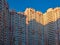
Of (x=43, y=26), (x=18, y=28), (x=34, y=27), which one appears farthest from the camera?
(x=43, y=26)

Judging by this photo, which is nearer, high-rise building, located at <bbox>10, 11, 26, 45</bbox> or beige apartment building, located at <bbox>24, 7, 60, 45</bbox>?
high-rise building, located at <bbox>10, 11, 26, 45</bbox>

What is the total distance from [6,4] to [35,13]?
9.56 feet

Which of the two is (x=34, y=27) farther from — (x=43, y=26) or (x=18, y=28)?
(x=18, y=28)

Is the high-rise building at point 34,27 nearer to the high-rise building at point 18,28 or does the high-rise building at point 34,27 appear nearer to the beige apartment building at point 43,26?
the beige apartment building at point 43,26

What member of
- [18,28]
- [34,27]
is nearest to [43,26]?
[34,27]

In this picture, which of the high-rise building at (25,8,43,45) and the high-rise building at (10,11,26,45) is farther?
the high-rise building at (25,8,43,45)

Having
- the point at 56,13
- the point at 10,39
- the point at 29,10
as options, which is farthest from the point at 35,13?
the point at 10,39

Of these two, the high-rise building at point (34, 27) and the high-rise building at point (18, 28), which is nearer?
the high-rise building at point (18, 28)

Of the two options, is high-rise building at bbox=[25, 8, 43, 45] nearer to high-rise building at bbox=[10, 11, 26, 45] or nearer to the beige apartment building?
the beige apartment building

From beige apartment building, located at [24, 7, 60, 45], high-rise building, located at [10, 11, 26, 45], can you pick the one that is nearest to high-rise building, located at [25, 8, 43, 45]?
beige apartment building, located at [24, 7, 60, 45]

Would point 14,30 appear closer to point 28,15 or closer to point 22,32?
point 22,32

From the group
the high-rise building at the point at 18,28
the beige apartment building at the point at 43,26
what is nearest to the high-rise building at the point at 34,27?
the beige apartment building at the point at 43,26

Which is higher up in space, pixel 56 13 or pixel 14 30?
pixel 56 13

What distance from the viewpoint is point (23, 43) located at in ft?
30.0
